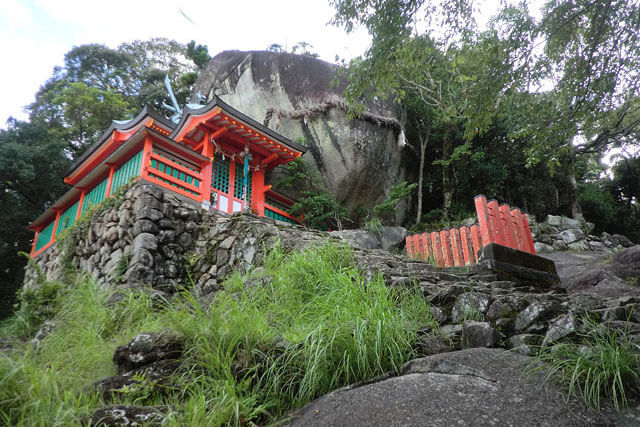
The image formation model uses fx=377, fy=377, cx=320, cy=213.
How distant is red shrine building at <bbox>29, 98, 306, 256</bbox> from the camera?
8.19m

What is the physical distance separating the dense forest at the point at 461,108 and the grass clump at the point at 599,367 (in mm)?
3456

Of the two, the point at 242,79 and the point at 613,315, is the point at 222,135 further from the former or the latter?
the point at 613,315

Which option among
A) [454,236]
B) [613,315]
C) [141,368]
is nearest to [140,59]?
[454,236]

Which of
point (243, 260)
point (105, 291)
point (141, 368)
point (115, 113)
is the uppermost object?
point (115, 113)

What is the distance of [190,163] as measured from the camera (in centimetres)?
870

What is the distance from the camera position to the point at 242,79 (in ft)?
48.6

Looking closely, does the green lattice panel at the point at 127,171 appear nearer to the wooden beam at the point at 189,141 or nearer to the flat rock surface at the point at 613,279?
the wooden beam at the point at 189,141

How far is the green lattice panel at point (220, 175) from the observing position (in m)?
10.4

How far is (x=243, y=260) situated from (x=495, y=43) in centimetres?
486

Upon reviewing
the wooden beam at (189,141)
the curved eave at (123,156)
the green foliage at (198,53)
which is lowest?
the curved eave at (123,156)

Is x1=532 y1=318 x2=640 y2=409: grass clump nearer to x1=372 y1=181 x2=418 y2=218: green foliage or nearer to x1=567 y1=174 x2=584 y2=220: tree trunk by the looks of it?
x1=372 y1=181 x2=418 y2=218: green foliage

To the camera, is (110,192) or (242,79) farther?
(242,79)

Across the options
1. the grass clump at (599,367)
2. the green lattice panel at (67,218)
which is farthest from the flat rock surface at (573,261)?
the green lattice panel at (67,218)

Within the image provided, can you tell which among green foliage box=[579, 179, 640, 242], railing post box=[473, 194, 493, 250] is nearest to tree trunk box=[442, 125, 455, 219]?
green foliage box=[579, 179, 640, 242]
